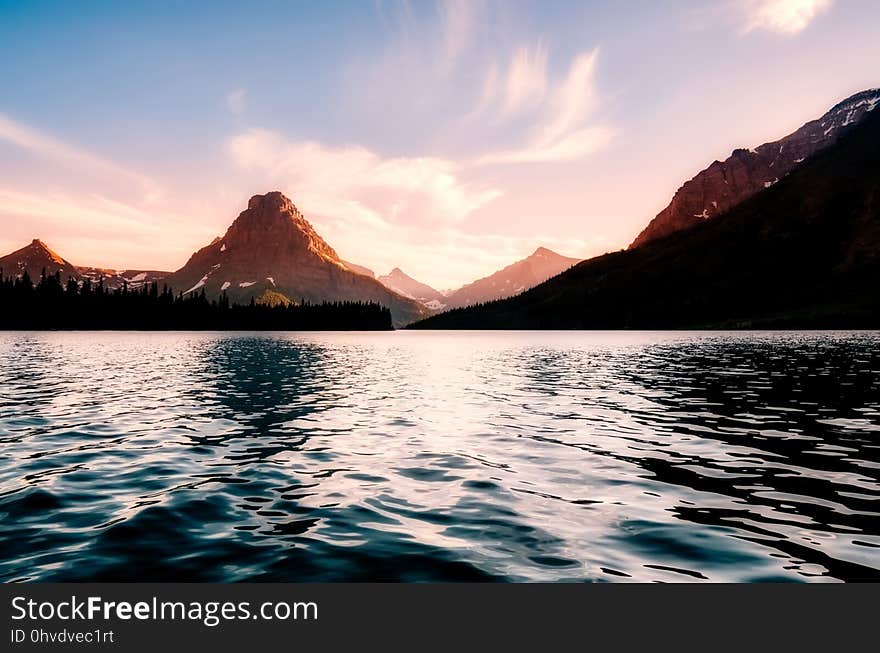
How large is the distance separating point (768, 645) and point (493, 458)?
13.4 metres

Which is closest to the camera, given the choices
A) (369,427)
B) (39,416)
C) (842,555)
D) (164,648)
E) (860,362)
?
(164,648)

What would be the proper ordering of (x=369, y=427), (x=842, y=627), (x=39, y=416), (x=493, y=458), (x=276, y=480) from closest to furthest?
(x=842, y=627) → (x=276, y=480) → (x=493, y=458) → (x=369, y=427) → (x=39, y=416)

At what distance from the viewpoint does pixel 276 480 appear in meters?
17.6

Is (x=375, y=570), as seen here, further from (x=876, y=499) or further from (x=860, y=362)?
(x=860, y=362)

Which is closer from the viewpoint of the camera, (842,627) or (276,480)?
(842,627)

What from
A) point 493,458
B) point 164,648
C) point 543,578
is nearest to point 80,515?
point 164,648

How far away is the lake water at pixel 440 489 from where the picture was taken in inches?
429

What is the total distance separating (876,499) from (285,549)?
48.1 feet

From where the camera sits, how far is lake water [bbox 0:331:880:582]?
10.9 meters

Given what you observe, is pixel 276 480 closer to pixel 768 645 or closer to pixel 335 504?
pixel 335 504

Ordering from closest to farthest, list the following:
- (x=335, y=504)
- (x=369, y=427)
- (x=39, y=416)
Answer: (x=335, y=504) < (x=369, y=427) < (x=39, y=416)

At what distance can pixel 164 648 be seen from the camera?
25.1 feet

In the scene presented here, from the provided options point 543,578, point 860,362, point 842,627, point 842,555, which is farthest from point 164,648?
point 860,362

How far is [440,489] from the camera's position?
16812 mm
